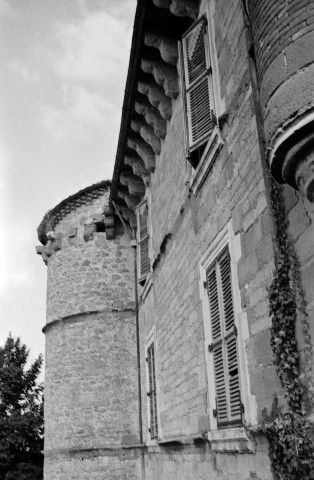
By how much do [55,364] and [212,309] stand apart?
23.7 feet

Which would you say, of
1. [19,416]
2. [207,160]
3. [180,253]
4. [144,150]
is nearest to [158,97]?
[144,150]

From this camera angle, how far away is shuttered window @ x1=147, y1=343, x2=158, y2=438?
932cm

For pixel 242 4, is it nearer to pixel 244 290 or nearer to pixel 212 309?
pixel 244 290

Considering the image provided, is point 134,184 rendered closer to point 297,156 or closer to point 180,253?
point 180,253

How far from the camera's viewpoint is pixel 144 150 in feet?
30.9

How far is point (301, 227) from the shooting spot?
3.90m

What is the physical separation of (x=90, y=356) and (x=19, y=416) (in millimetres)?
11388

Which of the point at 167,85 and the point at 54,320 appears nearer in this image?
the point at 167,85

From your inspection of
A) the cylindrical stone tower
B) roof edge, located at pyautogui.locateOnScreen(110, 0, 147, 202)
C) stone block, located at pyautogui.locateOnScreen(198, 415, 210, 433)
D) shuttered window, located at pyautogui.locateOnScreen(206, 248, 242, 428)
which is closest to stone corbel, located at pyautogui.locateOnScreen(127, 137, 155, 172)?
roof edge, located at pyautogui.locateOnScreen(110, 0, 147, 202)

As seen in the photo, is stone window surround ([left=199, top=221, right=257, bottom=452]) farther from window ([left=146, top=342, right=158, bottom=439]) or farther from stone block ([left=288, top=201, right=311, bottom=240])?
window ([left=146, top=342, right=158, bottom=439])

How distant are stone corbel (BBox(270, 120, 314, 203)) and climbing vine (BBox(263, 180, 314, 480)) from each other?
63 cm

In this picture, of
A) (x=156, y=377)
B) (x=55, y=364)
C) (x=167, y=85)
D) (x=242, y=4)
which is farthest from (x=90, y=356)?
(x=242, y=4)

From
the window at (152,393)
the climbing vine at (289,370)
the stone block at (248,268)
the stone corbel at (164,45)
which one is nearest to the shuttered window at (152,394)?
the window at (152,393)

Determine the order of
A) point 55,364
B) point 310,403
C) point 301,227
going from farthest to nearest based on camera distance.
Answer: point 55,364, point 301,227, point 310,403
